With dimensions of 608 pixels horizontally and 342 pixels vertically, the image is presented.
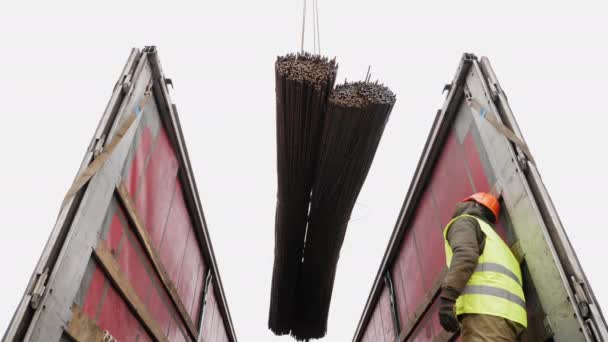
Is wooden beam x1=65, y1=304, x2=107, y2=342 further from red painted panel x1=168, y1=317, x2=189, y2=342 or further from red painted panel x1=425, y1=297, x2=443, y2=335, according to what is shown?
red painted panel x1=425, y1=297, x2=443, y2=335

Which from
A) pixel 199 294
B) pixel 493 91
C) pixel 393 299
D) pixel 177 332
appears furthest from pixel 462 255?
pixel 199 294

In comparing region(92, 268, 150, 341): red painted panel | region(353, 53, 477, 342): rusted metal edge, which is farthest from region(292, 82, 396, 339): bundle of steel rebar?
region(92, 268, 150, 341): red painted panel

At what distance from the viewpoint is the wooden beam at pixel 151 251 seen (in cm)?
261

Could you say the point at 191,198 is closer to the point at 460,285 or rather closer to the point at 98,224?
the point at 98,224

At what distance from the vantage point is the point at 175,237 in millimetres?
3912

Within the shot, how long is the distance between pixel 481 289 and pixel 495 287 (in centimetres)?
7

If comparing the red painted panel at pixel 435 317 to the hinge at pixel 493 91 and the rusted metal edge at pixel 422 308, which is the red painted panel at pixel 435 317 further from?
the hinge at pixel 493 91

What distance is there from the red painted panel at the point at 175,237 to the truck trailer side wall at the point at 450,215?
2347 millimetres

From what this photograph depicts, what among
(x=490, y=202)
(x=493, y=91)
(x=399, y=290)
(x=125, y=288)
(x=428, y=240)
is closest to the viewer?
(x=490, y=202)

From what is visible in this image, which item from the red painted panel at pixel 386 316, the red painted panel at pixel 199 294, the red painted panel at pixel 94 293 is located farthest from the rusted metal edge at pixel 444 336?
the red painted panel at pixel 199 294

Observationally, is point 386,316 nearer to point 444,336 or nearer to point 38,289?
point 444,336

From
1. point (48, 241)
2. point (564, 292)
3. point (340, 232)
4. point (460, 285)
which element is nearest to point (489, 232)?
point (460, 285)

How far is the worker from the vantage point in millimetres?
1885

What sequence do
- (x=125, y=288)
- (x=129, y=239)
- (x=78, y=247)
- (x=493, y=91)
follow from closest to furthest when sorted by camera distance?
(x=78, y=247) → (x=493, y=91) → (x=125, y=288) → (x=129, y=239)
